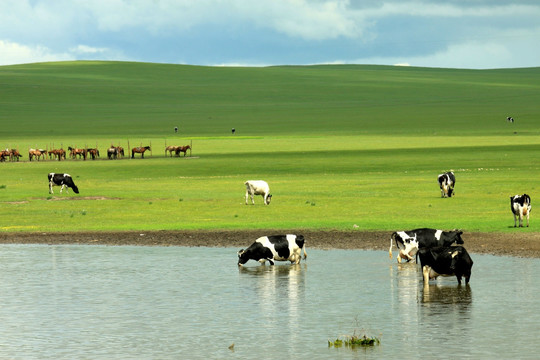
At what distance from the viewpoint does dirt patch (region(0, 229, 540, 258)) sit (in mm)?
27516

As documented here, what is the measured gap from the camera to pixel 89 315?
710 inches

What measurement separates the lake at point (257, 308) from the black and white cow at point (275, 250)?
32 cm

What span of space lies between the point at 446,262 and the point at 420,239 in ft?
10.5

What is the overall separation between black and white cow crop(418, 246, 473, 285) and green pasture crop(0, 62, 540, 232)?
10.7m

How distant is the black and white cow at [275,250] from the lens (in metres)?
24.4

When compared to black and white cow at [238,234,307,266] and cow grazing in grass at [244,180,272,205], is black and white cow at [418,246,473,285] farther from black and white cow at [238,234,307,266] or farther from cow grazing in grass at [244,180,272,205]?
cow grazing in grass at [244,180,272,205]

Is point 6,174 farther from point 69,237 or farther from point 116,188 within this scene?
point 69,237

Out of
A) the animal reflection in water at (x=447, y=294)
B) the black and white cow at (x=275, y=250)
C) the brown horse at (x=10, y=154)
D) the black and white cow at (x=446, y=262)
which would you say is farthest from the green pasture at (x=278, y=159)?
the animal reflection in water at (x=447, y=294)

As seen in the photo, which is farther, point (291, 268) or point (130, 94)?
point (130, 94)

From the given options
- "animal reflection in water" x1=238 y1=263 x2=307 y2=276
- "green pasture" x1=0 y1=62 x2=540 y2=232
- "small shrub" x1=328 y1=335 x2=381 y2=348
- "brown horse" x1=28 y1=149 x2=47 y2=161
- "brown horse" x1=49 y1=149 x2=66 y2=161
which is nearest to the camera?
"small shrub" x1=328 y1=335 x2=381 y2=348

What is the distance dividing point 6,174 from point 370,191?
3286 cm

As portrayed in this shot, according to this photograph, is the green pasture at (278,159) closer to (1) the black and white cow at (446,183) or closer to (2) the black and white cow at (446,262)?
(1) the black and white cow at (446,183)

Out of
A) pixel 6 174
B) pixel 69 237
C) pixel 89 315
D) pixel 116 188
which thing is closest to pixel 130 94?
pixel 6 174

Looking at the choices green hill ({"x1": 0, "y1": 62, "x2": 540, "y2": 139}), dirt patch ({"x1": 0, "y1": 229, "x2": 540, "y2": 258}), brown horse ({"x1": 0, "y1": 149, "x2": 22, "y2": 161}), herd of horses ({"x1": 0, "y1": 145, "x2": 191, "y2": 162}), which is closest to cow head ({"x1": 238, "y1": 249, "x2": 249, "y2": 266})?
dirt patch ({"x1": 0, "y1": 229, "x2": 540, "y2": 258})
